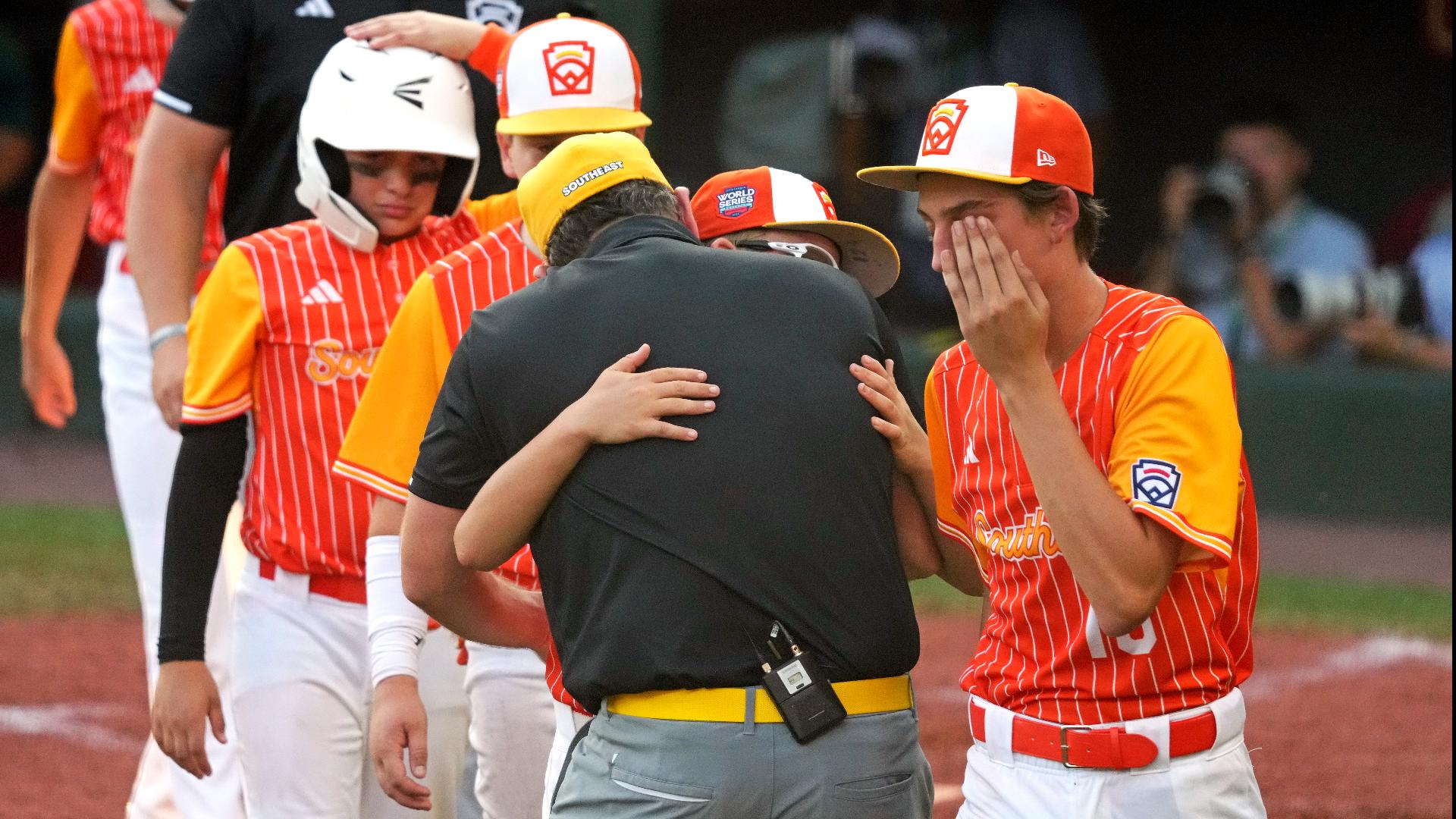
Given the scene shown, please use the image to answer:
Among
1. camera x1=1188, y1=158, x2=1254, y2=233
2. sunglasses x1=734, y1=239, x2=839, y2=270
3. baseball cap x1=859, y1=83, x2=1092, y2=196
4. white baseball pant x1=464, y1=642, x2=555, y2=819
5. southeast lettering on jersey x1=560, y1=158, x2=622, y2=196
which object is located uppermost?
baseball cap x1=859, y1=83, x2=1092, y2=196

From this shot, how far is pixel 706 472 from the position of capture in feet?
7.74

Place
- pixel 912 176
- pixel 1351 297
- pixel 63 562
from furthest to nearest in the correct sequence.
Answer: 1. pixel 1351 297
2. pixel 63 562
3. pixel 912 176

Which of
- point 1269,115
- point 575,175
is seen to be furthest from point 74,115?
point 1269,115

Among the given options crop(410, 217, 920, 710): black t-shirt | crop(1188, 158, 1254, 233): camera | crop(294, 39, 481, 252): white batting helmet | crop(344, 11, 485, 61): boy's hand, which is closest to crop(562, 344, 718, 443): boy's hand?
crop(410, 217, 920, 710): black t-shirt

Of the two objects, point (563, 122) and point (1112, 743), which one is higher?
point (563, 122)

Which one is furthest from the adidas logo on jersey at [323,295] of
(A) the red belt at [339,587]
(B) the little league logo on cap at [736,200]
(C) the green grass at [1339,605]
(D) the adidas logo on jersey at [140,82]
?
(C) the green grass at [1339,605]

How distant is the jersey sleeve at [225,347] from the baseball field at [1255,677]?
214 centimetres

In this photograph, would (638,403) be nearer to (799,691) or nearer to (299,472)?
(799,691)

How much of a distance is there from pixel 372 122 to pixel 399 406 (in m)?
0.68

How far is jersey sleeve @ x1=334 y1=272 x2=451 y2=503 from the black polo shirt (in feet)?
3.31

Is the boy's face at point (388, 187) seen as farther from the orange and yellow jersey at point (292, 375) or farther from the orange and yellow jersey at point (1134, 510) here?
the orange and yellow jersey at point (1134, 510)

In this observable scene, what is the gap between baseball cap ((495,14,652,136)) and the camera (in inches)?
128

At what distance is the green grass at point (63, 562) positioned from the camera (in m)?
7.71

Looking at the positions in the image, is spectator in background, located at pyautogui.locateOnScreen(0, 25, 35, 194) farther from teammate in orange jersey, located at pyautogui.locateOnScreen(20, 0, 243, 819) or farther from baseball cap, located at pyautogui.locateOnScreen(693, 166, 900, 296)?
baseball cap, located at pyautogui.locateOnScreen(693, 166, 900, 296)
